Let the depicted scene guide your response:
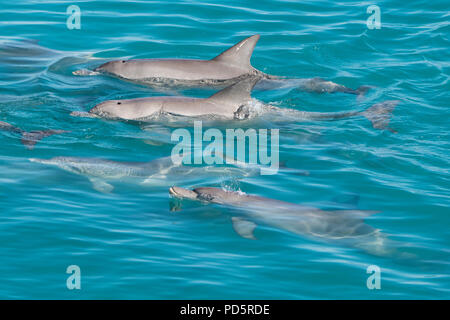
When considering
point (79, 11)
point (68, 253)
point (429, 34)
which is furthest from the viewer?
point (79, 11)

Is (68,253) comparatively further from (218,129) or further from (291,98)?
(291,98)

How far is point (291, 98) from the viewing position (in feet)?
51.1

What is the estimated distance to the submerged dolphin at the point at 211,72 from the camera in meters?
16.0

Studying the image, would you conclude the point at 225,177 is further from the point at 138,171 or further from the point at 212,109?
the point at 212,109

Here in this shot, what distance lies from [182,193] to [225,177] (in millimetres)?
1347

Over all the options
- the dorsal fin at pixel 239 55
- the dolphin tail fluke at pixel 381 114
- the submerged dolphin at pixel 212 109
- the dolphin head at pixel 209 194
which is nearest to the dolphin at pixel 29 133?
the submerged dolphin at pixel 212 109

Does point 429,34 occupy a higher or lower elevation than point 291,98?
higher

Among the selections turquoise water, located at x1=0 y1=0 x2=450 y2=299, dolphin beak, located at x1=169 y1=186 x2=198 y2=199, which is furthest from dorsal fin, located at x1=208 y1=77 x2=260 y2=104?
dolphin beak, located at x1=169 y1=186 x2=198 y2=199

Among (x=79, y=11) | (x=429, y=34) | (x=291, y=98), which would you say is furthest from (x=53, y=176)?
(x=429, y=34)

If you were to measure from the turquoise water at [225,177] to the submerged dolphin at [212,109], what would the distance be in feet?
1.08

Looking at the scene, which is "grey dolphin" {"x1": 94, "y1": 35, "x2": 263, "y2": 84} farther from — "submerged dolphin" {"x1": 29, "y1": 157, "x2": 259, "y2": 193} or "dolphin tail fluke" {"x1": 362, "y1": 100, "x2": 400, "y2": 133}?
"submerged dolphin" {"x1": 29, "y1": 157, "x2": 259, "y2": 193}

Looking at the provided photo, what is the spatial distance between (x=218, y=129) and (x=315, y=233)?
4.14m

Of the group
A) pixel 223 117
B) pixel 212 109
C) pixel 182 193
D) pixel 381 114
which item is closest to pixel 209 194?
pixel 182 193

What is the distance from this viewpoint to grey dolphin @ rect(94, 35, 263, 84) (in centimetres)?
1603
